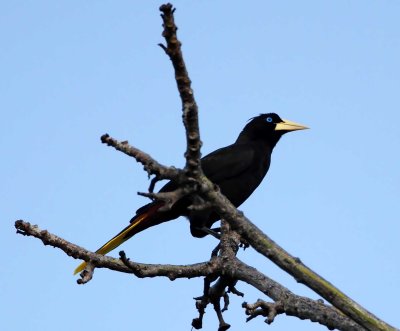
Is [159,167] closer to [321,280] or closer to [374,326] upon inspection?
[321,280]

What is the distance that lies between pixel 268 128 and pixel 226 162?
3.33 ft

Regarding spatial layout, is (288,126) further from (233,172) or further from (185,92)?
(185,92)

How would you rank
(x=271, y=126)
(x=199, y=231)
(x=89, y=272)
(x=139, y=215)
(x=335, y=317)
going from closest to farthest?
(x=335, y=317) < (x=89, y=272) < (x=139, y=215) < (x=199, y=231) < (x=271, y=126)

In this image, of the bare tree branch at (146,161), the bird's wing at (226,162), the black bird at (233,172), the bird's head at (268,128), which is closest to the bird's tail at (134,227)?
the black bird at (233,172)

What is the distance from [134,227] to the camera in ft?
19.8

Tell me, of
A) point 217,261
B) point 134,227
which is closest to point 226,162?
point 134,227

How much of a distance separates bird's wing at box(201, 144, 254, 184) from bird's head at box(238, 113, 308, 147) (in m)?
0.45

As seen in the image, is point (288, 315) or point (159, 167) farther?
point (288, 315)

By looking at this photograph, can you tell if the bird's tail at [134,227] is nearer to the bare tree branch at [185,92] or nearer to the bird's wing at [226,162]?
the bird's wing at [226,162]

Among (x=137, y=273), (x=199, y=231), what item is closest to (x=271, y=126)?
(x=199, y=231)

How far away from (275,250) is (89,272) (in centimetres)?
124

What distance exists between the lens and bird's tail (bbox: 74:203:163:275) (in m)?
5.83

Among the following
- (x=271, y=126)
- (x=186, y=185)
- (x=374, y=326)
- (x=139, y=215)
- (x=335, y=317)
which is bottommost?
(x=374, y=326)

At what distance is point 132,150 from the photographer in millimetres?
2928
